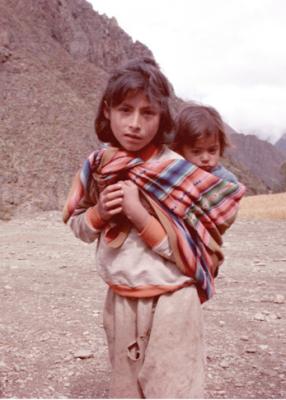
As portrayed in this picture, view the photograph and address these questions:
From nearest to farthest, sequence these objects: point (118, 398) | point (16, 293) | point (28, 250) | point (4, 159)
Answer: point (118, 398) → point (16, 293) → point (28, 250) → point (4, 159)

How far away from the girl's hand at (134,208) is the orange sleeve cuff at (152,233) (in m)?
0.02

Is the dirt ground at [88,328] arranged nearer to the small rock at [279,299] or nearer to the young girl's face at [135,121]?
the small rock at [279,299]

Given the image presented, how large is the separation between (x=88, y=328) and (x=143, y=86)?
312 cm

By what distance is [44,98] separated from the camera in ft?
105

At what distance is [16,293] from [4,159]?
21.8 metres

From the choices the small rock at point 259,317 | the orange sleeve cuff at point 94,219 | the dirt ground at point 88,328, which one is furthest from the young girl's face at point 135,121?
the small rock at point 259,317

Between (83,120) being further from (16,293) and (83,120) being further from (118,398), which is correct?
(118,398)

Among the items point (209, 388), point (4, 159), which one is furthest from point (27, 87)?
point (209, 388)

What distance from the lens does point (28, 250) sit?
349 inches

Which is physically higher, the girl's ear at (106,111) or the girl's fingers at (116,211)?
the girl's ear at (106,111)

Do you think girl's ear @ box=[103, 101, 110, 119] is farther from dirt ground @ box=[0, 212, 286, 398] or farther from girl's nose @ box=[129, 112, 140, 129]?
dirt ground @ box=[0, 212, 286, 398]

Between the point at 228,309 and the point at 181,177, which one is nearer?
the point at 181,177

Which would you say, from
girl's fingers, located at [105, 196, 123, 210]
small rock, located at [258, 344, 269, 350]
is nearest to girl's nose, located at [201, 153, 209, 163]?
girl's fingers, located at [105, 196, 123, 210]

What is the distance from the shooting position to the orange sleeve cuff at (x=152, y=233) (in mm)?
1880
